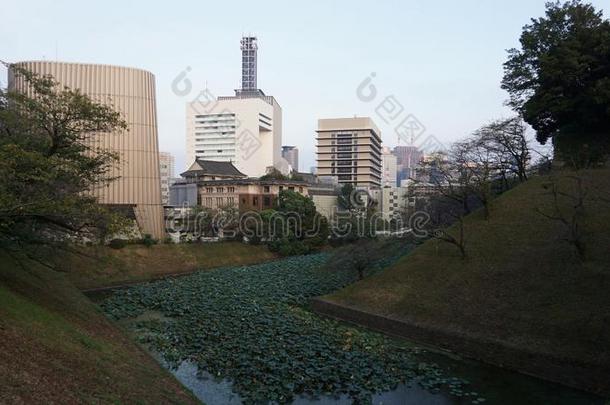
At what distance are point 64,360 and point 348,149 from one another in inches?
3345

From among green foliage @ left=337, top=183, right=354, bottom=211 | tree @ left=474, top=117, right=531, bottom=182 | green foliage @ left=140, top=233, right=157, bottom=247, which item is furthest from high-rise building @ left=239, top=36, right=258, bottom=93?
tree @ left=474, top=117, right=531, bottom=182

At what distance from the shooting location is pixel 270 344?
49.7 feet

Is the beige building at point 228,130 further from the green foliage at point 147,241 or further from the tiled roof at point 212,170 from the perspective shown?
the green foliage at point 147,241

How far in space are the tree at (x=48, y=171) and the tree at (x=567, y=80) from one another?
840 inches

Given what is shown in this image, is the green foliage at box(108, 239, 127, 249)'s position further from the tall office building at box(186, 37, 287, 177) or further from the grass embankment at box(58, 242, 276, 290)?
the tall office building at box(186, 37, 287, 177)

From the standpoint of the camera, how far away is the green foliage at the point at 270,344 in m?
12.3

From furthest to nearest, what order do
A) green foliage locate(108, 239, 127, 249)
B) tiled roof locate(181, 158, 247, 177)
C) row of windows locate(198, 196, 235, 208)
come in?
1. tiled roof locate(181, 158, 247, 177)
2. row of windows locate(198, 196, 235, 208)
3. green foliage locate(108, 239, 127, 249)

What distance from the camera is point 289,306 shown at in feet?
72.4

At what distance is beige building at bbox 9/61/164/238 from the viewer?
127 ft

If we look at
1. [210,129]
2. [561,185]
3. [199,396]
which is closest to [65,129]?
[199,396]

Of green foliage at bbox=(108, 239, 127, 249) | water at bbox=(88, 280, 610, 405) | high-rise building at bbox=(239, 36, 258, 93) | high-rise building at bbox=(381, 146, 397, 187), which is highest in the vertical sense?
high-rise building at bbox=(239, 36, 258, 93)

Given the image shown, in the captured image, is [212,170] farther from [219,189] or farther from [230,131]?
[230,131]

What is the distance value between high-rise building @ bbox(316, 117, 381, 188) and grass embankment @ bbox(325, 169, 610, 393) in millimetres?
67227

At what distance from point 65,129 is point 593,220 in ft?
62.4
